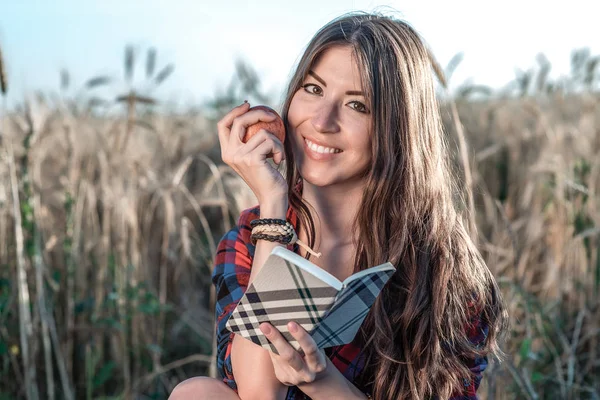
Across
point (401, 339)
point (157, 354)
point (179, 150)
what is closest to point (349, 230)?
point (401, 339)

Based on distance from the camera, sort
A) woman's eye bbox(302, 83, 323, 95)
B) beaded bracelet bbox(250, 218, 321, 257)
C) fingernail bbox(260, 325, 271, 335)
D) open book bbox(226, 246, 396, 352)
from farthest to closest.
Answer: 1. woman's eye bbox(302, 83, 323, 95)
2. beaded bracelet bbox(250, 218, 321, 257)
3. fingernail bbox(260, 325, 271, 335)
4. open book bbox(226, 246, 396, 352)

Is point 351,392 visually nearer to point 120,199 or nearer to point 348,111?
point 348,111

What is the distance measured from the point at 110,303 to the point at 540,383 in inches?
64.0

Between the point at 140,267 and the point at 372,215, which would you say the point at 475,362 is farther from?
the point at 140,267

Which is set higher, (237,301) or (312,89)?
(312,89)

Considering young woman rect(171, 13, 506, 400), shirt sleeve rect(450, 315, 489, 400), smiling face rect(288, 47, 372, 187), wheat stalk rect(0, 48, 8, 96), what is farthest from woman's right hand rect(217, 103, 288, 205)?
wheat stalk rect(0, 48, 8, 96)

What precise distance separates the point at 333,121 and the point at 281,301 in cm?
59

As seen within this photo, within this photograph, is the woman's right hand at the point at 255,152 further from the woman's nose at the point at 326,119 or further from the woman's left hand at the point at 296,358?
the woman's left hand at the point at 296,358

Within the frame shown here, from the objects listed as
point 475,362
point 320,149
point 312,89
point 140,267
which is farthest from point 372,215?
point 140,267

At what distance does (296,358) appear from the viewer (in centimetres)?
127

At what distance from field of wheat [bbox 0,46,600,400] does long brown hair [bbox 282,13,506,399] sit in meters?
0.29

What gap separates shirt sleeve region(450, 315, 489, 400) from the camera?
5.64ft

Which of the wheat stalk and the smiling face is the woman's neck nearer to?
the smiling face

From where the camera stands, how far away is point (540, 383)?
2.60 m
